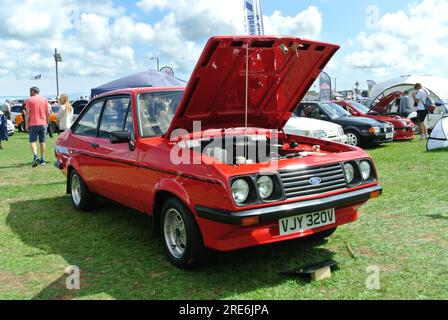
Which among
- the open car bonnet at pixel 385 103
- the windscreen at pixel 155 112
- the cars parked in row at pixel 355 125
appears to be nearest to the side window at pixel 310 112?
the cars parked in row at pixel 355 125

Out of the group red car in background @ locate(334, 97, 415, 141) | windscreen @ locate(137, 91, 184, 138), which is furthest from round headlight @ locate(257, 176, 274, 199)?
red car in background @ locate(334, 97, 415, 141)

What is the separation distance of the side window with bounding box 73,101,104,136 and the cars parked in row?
764 centimetres

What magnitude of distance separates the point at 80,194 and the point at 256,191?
3509 mm

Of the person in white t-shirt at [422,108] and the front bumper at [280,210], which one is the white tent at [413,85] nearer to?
the person in white t-shirt at [422,108]

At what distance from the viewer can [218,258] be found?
412 cm

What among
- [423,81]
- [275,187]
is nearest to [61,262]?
[275,187]

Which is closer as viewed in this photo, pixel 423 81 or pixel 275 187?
pixel 275 187

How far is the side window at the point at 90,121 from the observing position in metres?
5.57

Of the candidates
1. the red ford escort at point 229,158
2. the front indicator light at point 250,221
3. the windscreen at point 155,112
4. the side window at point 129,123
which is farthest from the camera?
the side window at point 129,123

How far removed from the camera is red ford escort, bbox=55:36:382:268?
11.1ft

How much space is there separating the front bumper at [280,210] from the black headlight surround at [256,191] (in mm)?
62

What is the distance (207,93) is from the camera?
166 inches

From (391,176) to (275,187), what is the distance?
505cm
